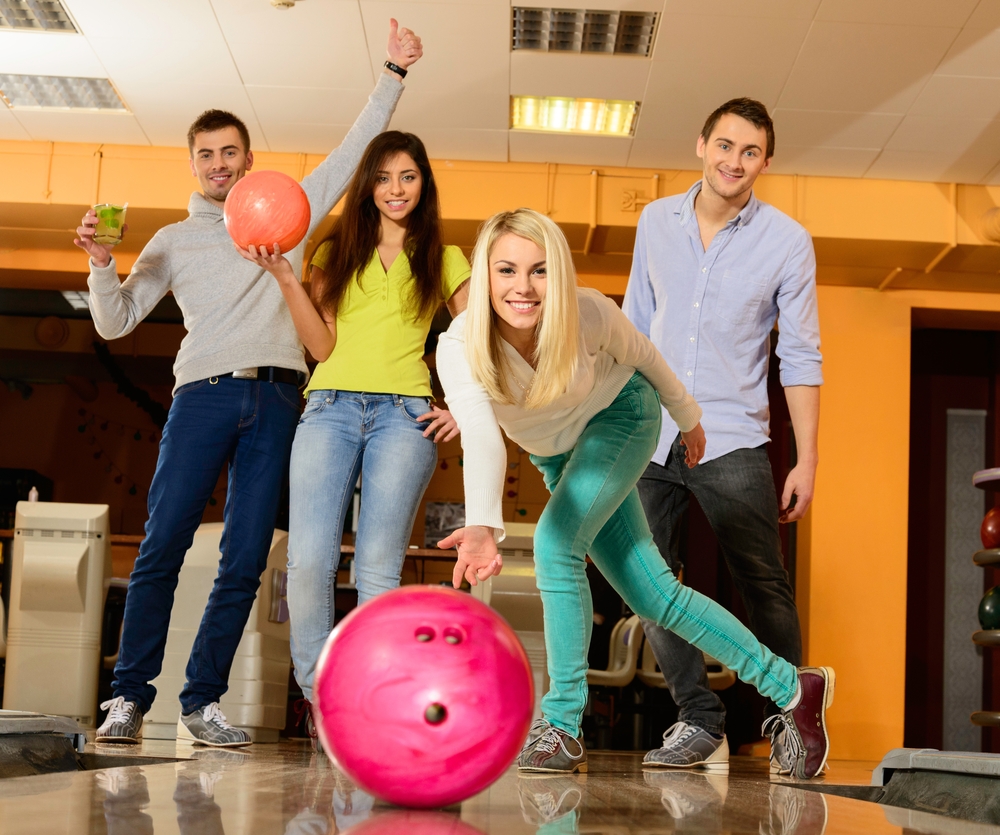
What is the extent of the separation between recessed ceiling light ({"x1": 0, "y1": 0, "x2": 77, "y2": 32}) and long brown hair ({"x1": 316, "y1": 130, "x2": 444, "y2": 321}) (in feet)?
10.9

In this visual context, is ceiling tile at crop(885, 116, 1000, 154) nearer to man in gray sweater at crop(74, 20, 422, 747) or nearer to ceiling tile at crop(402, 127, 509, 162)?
ceiling tile at crop(402, 127, 509, 162)

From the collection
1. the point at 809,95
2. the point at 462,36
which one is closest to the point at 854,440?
the point at 809,95

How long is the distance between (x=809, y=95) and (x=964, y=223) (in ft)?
5.27

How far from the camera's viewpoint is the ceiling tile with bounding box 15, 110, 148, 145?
643 cm

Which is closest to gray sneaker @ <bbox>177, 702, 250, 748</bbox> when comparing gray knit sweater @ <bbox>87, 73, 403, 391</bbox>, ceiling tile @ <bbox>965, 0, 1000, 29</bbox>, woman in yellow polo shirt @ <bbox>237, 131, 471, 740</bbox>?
woman in yellow polo shirt @ <bbox>237, 131, 471, 740</bbox>

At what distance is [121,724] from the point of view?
281cm

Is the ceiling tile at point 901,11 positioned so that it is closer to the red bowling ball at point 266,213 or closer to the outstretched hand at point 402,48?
the outstretched hand at point 402,48

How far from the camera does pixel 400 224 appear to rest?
293cm

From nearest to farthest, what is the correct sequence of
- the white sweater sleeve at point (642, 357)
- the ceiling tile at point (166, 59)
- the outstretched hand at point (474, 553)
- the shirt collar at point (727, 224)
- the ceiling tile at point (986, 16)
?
1. the outstretched hand at point (474, 553)
2. the white sweater sleeve at point (642, 357)
3. the shirt collar at point (727, 224)
4. the ceiling tile at point (986, 16)
5. the ceiling tile at point (166, 59)

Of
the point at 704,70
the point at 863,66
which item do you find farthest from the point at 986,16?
the point at 704,70

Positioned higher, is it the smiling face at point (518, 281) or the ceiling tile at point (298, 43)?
the ceiling tile at point (298, 43)

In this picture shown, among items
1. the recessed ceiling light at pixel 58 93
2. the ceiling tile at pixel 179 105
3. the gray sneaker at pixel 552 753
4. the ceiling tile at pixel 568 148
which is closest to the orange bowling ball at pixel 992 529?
the gray sneaker at pixel 552 753

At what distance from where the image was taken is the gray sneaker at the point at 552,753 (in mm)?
2197

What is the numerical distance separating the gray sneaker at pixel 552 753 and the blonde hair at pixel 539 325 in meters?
0.72
